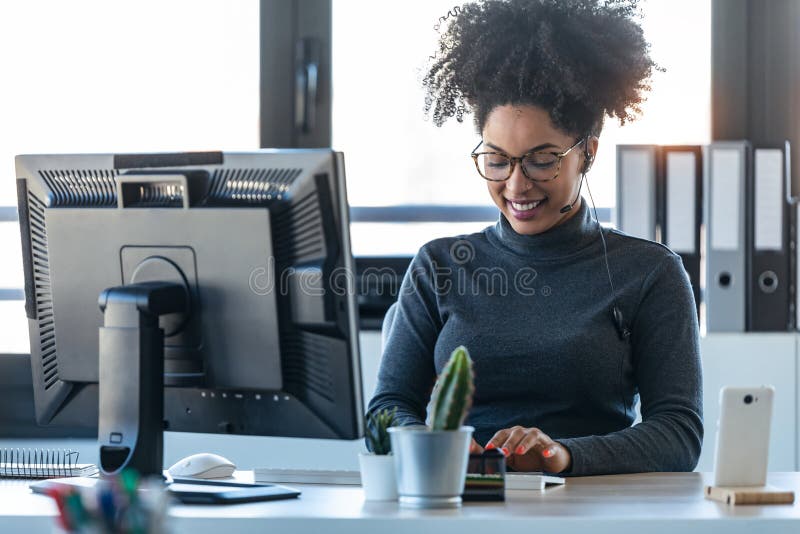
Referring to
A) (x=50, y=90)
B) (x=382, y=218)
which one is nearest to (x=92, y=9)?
(x=50, y=90)

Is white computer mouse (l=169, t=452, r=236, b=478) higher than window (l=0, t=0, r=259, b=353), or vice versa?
window (l=0, t=0, r=259, b=353)

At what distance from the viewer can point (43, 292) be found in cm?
136

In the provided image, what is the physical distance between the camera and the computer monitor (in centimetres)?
120

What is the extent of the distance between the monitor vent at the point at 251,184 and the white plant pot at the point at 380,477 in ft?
1.03

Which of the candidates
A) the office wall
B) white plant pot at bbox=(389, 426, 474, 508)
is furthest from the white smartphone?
the office wall

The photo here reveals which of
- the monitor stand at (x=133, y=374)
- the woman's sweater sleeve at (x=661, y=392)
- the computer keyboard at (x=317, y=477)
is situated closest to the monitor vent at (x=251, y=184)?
the monitor stand at (x=133, y=374)

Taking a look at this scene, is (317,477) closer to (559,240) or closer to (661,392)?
(661,392)

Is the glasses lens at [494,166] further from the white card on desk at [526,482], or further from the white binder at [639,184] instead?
Result: the white binder at [639,184]

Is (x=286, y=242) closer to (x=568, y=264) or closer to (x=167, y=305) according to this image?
(x=167, y=305)

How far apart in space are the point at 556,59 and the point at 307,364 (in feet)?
2.58

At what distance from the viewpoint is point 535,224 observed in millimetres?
1771

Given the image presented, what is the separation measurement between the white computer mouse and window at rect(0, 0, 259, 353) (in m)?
1.53

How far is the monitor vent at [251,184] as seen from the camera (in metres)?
1.21

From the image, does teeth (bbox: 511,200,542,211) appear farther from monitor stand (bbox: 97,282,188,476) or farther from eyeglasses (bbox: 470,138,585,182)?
monitor stand (bbox: 97,282,188,476)
